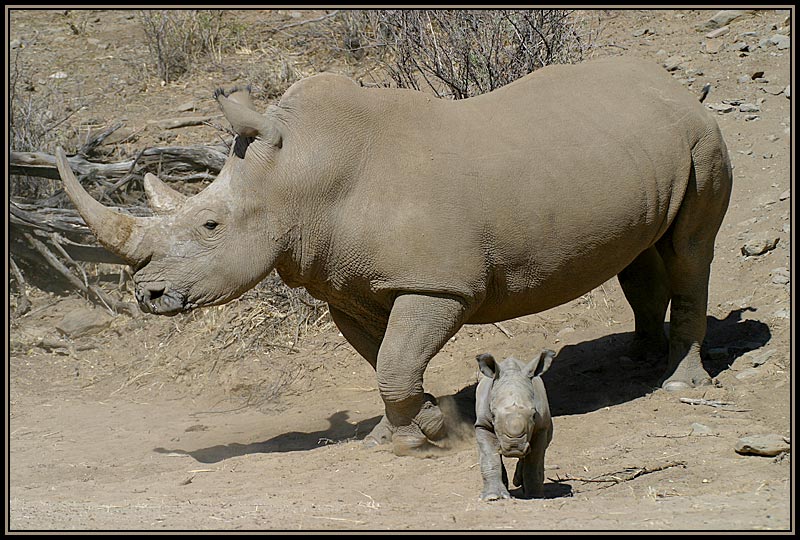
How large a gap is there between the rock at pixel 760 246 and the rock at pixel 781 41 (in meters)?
3.46

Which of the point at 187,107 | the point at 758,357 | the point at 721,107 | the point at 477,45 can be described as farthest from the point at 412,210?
the point at 187,107

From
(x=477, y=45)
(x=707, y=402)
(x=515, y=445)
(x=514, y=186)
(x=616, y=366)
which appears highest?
(x=514, y=186)

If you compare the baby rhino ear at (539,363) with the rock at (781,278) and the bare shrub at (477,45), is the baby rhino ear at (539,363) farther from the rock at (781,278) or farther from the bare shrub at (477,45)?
the bare shrub at (477,45)

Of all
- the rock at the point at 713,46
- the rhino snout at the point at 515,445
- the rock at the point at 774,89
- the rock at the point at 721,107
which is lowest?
the rock at the point at 721,107

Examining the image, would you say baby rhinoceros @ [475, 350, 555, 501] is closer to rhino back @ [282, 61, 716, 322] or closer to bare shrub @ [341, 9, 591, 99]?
rhino back @ [282, 61, 716, 322]

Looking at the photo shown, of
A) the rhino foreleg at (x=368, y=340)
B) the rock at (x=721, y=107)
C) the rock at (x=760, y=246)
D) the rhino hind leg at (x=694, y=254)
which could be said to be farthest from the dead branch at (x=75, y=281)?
the rock at (x=721, y=107)

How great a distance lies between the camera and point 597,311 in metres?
9.49

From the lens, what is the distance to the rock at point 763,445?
5.91 m

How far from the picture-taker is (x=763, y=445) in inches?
234

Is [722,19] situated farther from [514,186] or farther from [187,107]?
[514,186]

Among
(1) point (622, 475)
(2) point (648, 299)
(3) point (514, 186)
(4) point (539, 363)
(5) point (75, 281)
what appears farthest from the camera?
(5) point (75, 281)

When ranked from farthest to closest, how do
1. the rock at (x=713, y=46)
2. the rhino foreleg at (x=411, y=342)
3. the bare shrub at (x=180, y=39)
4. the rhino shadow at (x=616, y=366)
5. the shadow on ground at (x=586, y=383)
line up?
the bare shrub at (x=180, y=39) → the rock at (x=713, y=46) → the rhino shadow at (x=616, y=366) → the shadow on ground at (x=586, y=383) → the rhino foreleg at (x=411, y=342)

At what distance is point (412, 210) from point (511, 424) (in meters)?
1.63

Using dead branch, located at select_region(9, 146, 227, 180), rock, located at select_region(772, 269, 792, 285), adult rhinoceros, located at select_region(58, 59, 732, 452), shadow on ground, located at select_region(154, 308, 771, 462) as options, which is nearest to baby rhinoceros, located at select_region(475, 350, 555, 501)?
adult rhinoceros, located at select_region(58, 59, 732, 452)
